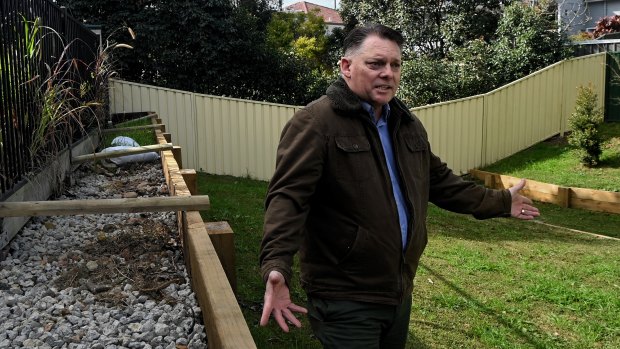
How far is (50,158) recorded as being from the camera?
5.28 meters

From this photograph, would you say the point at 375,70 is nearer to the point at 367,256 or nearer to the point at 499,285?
the point at 367,256

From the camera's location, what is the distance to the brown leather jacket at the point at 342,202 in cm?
233

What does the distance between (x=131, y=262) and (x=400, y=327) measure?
6.06ft

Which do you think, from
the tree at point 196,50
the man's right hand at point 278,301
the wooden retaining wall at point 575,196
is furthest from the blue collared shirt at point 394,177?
the tree at point 196,50

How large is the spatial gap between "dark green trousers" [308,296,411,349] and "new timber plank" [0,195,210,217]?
1.51 m

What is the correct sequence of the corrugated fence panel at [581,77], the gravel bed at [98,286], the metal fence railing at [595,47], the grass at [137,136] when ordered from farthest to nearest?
the metal fence railing at [595,47] → the corrugated fence panel at [581,77] → the grass at [137,136] → the gravel bed at [98,286]

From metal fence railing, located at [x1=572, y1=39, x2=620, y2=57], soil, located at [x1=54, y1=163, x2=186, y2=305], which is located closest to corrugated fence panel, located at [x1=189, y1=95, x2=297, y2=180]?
metal fence railing, located at [x1=572, y1=39, x2=620, y2=57]

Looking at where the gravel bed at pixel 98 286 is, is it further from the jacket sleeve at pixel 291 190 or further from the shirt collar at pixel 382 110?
the shirt collar at pixel 382 110

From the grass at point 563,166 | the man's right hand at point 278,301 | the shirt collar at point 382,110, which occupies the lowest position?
the grass at point 563,166

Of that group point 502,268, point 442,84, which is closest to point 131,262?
point 502,268

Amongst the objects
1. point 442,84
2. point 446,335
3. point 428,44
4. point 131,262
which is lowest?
point 446,335

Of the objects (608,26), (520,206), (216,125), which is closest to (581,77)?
(216,125)

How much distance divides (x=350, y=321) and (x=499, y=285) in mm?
3908

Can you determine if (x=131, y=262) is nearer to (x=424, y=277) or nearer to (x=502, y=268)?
(x=424, y=277)
